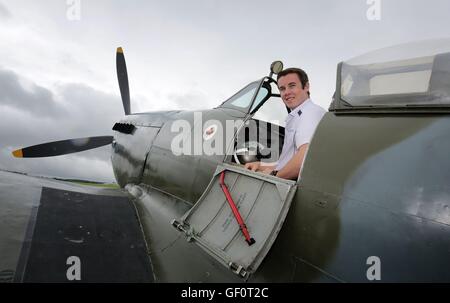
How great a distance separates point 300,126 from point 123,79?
8103 millimetres

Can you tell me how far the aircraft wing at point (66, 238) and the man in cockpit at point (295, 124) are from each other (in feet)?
5.70

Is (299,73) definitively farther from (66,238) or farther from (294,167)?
(66,238)

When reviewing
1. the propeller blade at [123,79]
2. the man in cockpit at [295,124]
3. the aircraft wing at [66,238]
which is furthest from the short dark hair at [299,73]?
the propeller blade at [123,79]

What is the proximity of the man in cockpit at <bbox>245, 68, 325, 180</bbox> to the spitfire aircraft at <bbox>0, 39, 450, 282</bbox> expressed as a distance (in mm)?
265

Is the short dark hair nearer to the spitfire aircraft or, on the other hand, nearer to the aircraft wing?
the spitfire aircraft

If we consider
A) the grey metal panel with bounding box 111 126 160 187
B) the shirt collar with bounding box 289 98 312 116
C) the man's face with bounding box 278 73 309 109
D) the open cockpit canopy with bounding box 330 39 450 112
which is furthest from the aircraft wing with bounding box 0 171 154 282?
the open cockpit canopy with bounding box 330 39 450 112

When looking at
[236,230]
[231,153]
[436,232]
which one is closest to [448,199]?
[436,232]

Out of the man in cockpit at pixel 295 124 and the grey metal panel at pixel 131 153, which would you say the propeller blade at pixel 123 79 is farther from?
the man in cockpit at pixel 295 124

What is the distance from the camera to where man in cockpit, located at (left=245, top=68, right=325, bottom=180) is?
263 cm

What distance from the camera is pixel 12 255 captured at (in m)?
2.68

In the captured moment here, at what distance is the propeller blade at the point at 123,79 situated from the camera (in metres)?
9.20

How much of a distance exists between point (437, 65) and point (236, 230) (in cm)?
197

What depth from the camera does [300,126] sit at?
9.20 feet

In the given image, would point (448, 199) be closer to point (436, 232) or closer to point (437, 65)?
point (436, 232)
